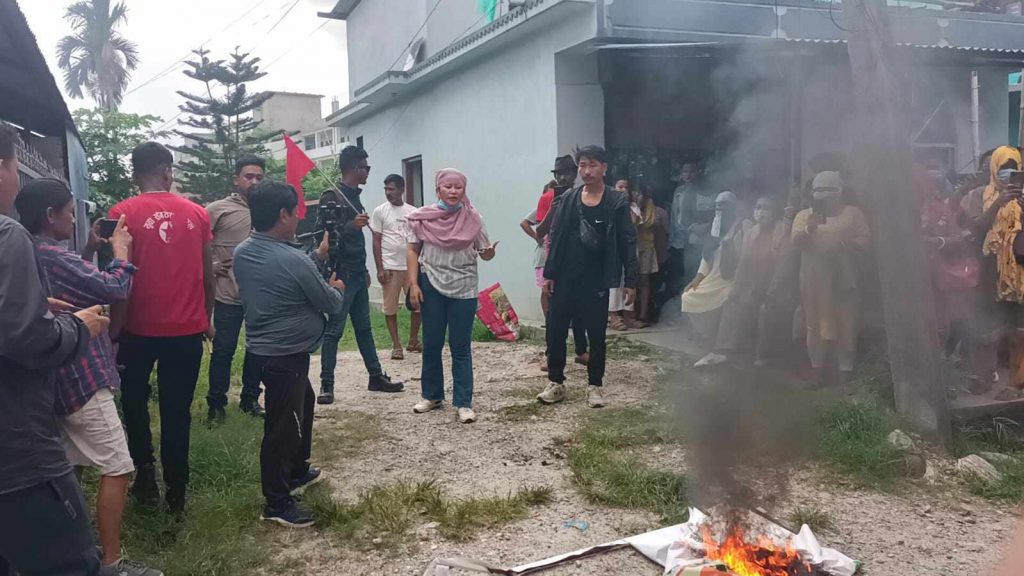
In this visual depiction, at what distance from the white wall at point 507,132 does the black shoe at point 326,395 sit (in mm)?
3803

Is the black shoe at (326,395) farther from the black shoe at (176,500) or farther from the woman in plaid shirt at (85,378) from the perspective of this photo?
the woman in plaid shirt at (85,378)

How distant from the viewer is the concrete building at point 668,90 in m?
7.16

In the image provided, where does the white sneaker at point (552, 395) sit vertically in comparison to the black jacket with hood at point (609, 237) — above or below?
below

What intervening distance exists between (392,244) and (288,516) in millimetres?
4223

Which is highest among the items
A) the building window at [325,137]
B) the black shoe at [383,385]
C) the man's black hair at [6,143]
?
the building window at [325,137]

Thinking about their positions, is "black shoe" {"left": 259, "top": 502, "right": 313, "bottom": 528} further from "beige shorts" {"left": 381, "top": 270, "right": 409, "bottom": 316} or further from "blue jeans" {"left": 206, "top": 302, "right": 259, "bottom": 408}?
"beige shorts" {"left": 381, "top": 270, "right": 409, "bottom": 316}

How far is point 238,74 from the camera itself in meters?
24.1

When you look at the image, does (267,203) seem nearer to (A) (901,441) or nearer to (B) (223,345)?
(B) (223,345)

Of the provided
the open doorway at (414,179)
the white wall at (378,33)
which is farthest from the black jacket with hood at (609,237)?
the open doorway at (414,179)

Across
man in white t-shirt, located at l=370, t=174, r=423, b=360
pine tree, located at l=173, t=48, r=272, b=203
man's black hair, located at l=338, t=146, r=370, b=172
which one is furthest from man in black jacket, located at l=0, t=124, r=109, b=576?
pine tree, located at l=173, t=48, r=272, b=203

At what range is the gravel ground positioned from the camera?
10.1 ft

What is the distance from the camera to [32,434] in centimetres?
201

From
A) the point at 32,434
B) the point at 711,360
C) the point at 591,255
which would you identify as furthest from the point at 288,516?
the point at 711,360

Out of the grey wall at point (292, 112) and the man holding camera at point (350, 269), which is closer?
the man holding camera at point (350, 269)
